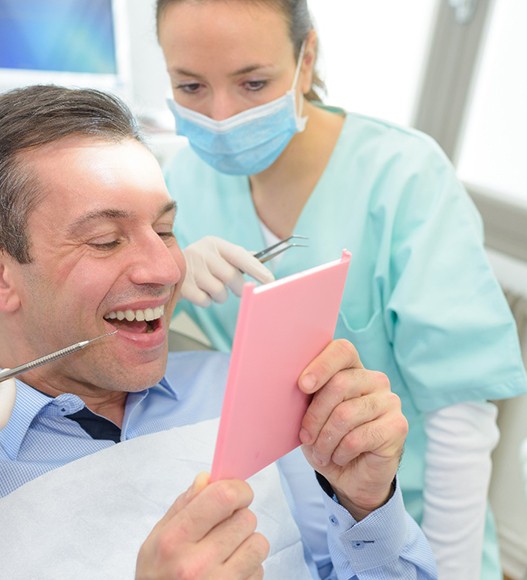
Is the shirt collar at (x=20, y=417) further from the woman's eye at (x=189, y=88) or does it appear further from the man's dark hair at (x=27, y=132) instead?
the woman's eye at (x=189, y=88)

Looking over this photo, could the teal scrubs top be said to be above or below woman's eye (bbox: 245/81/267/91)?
below

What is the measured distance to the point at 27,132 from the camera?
3.35ft

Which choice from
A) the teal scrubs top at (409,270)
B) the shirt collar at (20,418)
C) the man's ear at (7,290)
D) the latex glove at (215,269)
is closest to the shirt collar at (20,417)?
the shirt collar at (20,418)

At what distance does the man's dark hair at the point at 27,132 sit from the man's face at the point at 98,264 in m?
0.01

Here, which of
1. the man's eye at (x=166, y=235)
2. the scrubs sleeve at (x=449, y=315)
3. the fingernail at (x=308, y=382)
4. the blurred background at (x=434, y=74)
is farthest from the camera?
the blurred background at (x=434, y=74)

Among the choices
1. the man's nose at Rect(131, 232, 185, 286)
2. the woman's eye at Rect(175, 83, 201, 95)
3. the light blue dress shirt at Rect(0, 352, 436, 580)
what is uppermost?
the woman's eye at Rect(175, 83, 201, 95)

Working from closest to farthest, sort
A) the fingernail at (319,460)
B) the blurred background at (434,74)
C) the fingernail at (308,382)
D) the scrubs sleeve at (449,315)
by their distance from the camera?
1. the fingernail at (308,382)
2. the fingernail at (319,460)
3. the scrubs sleeve at (449,315)
4. the blurred background at (434,74)

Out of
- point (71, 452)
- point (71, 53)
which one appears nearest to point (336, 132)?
point (71, 452)

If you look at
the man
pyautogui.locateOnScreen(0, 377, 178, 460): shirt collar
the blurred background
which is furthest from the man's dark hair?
the blurred background

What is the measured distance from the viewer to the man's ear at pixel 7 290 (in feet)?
3.41

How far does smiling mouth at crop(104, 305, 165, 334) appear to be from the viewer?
1.05 m

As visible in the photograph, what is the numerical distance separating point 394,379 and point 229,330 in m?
0.41

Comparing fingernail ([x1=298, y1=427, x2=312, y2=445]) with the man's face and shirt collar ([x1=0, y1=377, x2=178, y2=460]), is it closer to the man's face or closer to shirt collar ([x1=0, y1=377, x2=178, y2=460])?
the man's face

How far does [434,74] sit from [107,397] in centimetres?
159
